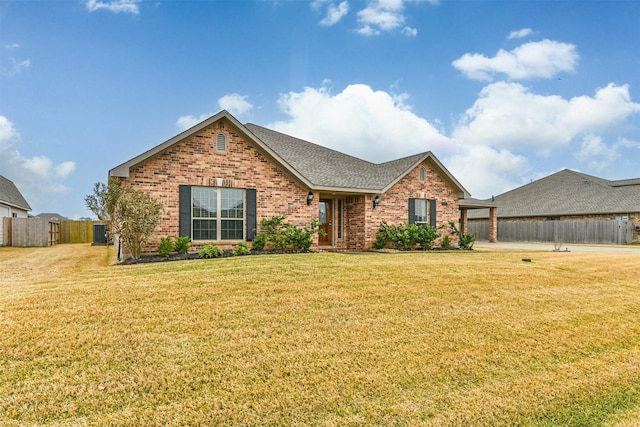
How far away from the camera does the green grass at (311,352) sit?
124 inches

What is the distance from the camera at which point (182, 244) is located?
11.0m

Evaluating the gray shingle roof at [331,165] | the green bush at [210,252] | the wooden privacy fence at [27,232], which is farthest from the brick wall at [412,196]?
the wooden privacy fence at [27,232]

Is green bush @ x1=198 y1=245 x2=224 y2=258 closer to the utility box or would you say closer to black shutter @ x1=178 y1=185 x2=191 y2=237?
black shutter @ x1=178 y1=185 x2=191 y2=237

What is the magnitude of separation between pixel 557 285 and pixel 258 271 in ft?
21.5

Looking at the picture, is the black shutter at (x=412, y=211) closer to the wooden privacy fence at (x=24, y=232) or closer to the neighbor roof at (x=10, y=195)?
the wooden privacy fence at (x=24, y=232)

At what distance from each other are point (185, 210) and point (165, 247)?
133cm

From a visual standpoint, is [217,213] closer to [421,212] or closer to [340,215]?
[340,215]

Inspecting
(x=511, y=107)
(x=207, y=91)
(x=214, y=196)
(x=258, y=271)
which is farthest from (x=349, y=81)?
(x=258, y=271)

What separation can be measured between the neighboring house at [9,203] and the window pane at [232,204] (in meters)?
16.0

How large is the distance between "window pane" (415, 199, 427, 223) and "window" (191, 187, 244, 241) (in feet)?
27.5

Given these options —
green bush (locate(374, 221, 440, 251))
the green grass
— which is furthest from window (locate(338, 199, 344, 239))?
the green grass

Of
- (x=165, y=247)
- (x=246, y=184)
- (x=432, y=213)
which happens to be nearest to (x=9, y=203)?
(x=165, y=247)

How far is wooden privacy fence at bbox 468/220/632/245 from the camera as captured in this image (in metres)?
24.2

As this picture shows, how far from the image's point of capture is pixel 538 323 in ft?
17.8
